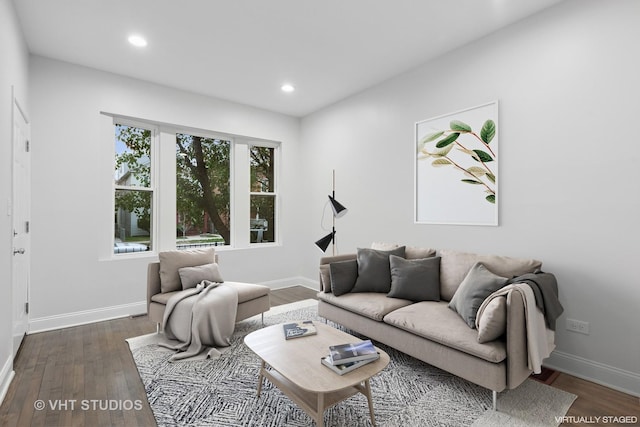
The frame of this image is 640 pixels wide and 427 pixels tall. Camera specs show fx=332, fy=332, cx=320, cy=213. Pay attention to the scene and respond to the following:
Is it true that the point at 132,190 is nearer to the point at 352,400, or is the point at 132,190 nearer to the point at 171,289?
the point at 171,289

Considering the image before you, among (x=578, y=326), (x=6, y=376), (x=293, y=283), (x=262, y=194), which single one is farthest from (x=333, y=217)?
(x=6, y=376)

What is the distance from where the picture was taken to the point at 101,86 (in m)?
3.78

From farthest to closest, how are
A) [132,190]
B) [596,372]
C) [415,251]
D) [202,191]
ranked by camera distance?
[202,191]
[132,190]
[415,251]
[596,372]

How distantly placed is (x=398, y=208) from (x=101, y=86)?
12.1ft

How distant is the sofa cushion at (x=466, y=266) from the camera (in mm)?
2592

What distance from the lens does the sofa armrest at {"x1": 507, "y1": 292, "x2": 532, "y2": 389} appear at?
2004 mm

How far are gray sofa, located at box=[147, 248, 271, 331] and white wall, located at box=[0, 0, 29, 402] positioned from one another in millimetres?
1015

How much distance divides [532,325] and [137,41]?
4002 millimetres

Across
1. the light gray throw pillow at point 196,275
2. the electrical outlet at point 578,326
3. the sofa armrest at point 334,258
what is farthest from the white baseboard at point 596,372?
the light gray throw pillow at point 196,275

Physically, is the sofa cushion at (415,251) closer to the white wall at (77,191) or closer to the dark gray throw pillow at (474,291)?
the dark gray throw pillow at (474,291)

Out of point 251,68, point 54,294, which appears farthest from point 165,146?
point 54,294

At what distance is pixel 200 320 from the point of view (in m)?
2.84

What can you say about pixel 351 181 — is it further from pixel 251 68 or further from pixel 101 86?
pixel 101 86

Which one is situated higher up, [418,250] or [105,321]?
[418,250]
